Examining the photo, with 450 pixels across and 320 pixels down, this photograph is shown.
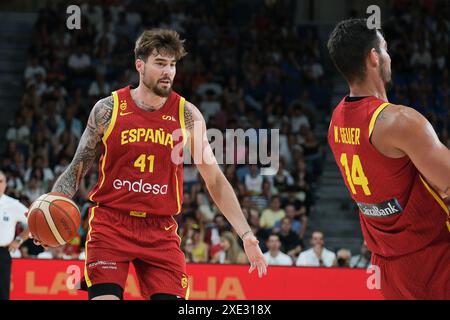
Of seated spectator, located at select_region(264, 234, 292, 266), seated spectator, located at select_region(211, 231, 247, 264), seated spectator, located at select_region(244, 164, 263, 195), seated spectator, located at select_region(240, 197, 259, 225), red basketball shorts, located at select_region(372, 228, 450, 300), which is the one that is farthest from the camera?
seated spectator, located at select_region(244, 164, 263, 195)

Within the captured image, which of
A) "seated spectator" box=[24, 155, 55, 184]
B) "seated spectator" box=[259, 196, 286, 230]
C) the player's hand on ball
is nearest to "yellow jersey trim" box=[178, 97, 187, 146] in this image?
the player's hand on ball

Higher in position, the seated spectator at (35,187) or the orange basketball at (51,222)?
the seated spectator at (35,187)

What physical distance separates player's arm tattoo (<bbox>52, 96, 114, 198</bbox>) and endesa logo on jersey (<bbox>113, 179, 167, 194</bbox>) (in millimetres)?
327

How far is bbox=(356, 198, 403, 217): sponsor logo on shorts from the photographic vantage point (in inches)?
162

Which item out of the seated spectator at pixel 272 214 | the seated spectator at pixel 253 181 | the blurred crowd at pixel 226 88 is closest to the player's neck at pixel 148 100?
the blurred crowd at pixel 226 88

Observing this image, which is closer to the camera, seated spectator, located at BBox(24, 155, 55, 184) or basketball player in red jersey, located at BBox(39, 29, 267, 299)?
basketball player in red jersey, located at BBox(39, 29, 267, 299)

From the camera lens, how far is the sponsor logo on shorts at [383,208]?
412 centimetres

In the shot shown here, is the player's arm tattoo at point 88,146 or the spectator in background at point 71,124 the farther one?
the spectator in background at point 71,124

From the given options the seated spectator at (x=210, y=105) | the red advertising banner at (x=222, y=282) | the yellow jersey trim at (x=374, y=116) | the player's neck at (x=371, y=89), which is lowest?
the red advertising banner at (x=222, y=282)

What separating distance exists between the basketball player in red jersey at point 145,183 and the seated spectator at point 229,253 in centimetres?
600

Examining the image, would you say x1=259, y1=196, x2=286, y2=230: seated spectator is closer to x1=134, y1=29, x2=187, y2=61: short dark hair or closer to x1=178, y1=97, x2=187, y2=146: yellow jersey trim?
x1=178, y1=97, x2=187, y2=146: yellow jersey trim

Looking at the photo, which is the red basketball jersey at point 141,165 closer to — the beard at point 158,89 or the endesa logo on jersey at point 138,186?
the endesa logo on jersey at point 138,186

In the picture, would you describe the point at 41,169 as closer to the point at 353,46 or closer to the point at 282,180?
the point at 282,180
